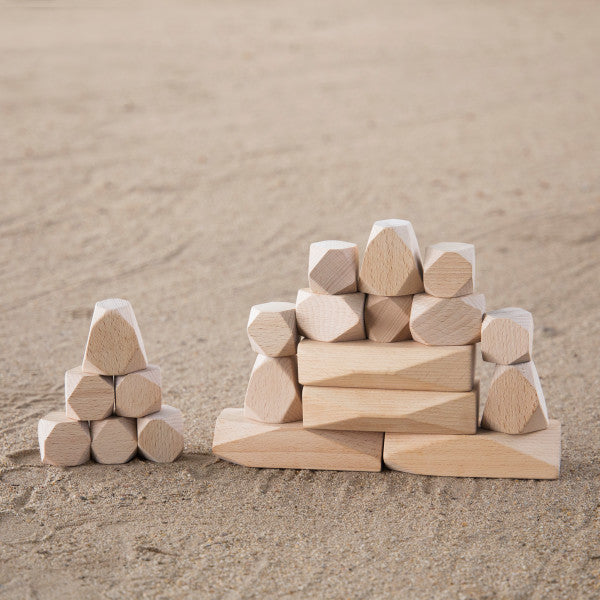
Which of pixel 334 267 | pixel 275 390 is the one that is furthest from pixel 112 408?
pixel 334 267

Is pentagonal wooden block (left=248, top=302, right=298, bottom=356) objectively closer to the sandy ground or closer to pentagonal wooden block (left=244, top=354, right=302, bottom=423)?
pentagonal wooden block (left=244, top=354, right=302, bottom=423)

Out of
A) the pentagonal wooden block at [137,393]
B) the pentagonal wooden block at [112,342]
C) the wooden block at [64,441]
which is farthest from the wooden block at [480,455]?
the wooden block at [64,441]

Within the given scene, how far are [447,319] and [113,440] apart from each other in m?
1.47

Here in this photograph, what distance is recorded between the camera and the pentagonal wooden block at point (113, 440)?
12.2 feet

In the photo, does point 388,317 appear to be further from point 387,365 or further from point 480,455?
point 480,455

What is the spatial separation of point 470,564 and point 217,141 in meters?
7.10

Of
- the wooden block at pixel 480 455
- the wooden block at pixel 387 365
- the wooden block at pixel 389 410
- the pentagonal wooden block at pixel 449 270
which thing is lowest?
the wooden block at pixel 480 455

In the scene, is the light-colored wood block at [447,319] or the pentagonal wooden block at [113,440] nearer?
the light-colored wood block at [447,319]

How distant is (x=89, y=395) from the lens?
3680 mm

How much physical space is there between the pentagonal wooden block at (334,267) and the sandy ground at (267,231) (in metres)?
0.80

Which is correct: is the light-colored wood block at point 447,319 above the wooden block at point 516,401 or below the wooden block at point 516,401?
above

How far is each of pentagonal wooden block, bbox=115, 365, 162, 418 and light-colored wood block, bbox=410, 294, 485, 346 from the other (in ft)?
3.62

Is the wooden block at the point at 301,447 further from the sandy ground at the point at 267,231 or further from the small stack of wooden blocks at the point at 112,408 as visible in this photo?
the small stack of wooden blocks at the point at 112,408

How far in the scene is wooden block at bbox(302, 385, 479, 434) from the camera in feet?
11.8
